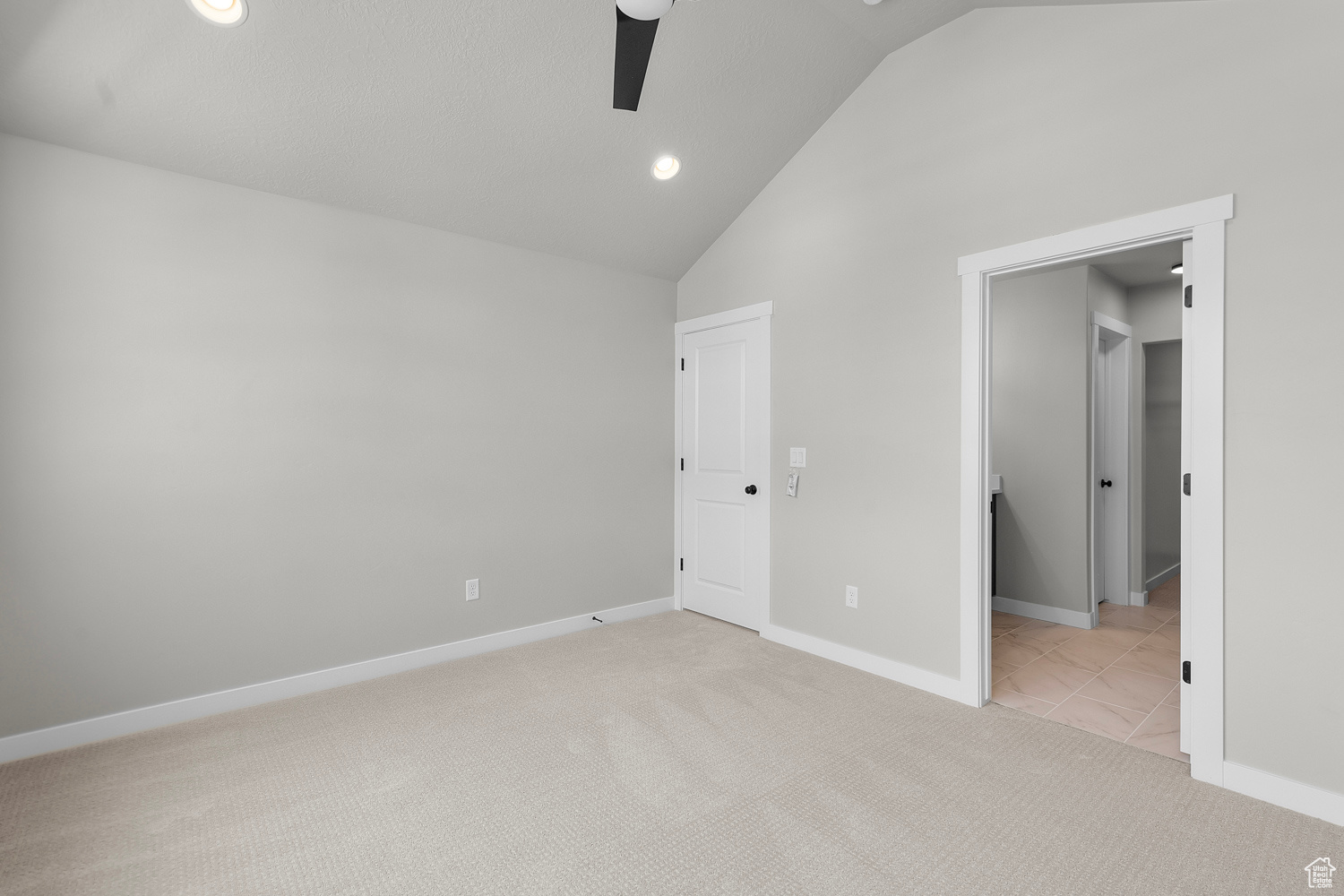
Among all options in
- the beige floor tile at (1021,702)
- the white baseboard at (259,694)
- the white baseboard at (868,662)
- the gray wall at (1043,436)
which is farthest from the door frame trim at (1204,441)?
the white baseboard at (259,694)

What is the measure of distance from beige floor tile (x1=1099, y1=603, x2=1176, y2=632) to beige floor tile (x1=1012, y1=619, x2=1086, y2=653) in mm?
407

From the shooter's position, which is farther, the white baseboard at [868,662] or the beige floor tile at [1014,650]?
the beige floor tile at [1014,650]

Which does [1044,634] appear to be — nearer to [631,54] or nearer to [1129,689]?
[1129,689]

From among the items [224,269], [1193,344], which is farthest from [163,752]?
[1193,344]

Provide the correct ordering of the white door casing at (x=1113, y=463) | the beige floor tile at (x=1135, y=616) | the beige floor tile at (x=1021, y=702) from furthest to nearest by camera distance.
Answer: the white door casing at (x=1113, y=463), the beige floor tile at (x=1135, y=616), the beige floor tile at (x=1021, y=702)

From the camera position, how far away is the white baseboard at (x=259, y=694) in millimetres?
2500

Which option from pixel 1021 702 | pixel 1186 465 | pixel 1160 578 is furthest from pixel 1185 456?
pixel 1160 578

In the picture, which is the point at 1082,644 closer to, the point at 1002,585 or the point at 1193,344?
the point at 1002,585

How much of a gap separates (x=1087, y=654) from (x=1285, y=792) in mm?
1609

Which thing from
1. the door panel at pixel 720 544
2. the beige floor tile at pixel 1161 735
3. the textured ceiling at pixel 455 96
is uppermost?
the textured ceiling at pixel 455 96

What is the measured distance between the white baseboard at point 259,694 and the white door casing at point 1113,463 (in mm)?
4015

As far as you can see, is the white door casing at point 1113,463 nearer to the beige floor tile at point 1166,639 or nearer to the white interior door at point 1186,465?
the beige floor tile at point 1166,639

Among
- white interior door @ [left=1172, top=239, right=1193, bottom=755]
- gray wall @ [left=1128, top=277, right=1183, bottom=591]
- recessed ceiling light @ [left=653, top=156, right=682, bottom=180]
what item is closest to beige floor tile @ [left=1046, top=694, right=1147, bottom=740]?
white interior door @ [left=1172, top=239, right=1193, bottom=755]

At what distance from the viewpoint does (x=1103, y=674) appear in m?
3.31
